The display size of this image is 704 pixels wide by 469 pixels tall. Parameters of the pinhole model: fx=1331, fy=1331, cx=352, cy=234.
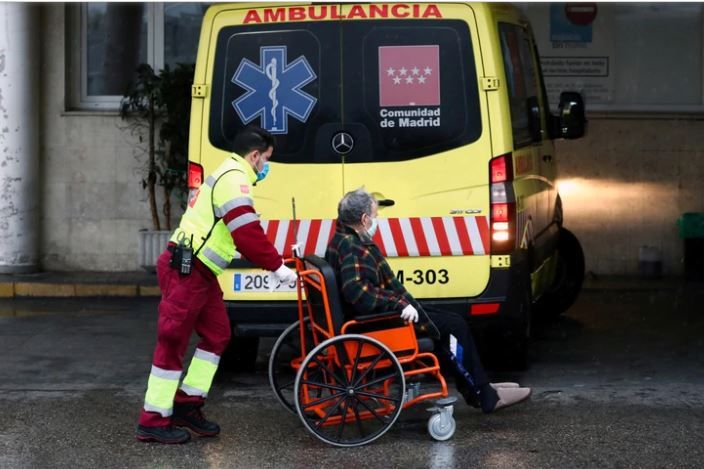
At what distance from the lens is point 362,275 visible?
22.0ft

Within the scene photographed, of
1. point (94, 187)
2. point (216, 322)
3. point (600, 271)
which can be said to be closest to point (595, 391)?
point (216, 322)

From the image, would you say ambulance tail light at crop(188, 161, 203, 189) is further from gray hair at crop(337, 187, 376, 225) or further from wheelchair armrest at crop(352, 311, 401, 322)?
wheelchair armrest at crop(352, 311, 401, 322)

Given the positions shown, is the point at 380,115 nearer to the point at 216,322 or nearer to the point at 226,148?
the point at 226,148

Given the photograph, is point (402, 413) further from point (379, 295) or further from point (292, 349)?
point (379, 295)

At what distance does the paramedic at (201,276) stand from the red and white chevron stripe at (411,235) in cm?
105

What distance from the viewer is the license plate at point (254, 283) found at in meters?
7.83

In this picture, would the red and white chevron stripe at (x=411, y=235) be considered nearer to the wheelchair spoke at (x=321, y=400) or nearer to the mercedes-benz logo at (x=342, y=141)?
the mercedes-benz logo at (x=342, y=141)

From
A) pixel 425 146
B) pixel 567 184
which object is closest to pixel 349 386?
pixel 425 146

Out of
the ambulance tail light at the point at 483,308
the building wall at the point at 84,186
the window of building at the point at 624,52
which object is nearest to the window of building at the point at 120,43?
the building wall at the point at 84,186

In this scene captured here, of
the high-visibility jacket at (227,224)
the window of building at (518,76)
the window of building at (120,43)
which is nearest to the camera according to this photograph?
the high-visibility jacket at (227,224)

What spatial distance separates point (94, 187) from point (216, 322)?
695 cm

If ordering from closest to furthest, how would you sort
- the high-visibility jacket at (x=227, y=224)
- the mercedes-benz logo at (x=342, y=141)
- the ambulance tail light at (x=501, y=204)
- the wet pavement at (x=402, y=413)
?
the wet pavement at (x=402, y=413), the high-visibility jacket at (x=227, y=224), the ambulance tail light at (x=501, y=204), the mercedes-benz logo at (x=342, y=141)

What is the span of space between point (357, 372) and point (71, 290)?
20.9 ft

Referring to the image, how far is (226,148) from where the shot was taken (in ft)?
25.7
